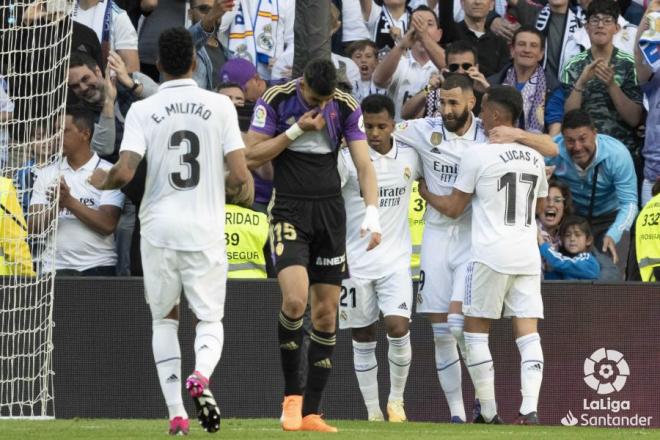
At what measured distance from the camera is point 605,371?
13.4 m

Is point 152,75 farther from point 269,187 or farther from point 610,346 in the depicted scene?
point 610,346

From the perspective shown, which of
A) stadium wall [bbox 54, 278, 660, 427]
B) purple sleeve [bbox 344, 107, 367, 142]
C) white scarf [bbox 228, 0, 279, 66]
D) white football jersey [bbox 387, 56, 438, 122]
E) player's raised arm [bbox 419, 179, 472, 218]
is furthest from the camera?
white scarf [bbox 228, 0, 279, 66]

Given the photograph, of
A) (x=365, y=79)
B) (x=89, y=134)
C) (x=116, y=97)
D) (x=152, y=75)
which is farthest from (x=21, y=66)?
(x=365, y=79)

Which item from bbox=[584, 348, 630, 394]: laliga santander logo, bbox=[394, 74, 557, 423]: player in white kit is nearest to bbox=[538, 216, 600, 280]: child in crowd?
bbox=[584, 348, 630, 394]: laliga santander logo

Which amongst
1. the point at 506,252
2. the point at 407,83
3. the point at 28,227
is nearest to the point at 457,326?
the point at 506,252

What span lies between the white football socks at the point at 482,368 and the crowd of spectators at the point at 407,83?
2.04 meters

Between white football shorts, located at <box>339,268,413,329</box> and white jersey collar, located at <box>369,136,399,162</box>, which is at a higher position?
white jersey collar, located at <box>369,136,399,162</box>

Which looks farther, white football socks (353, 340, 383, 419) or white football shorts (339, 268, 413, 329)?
white football socks (353, 340, 383, 419)

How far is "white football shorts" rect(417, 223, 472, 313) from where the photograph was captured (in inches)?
488

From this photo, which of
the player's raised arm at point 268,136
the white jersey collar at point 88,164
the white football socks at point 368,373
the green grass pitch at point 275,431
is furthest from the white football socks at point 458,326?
the white jersey collar at point 88,164

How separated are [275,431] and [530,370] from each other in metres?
2.40

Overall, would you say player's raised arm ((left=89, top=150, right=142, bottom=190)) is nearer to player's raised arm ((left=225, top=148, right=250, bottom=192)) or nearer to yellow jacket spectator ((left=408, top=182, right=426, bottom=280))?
player's raised arm ((left=225, top=148, right=250, bottom=192))

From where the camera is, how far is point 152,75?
15969mm

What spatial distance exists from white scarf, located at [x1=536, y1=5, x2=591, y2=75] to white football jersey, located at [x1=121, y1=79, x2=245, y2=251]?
7286 mm
